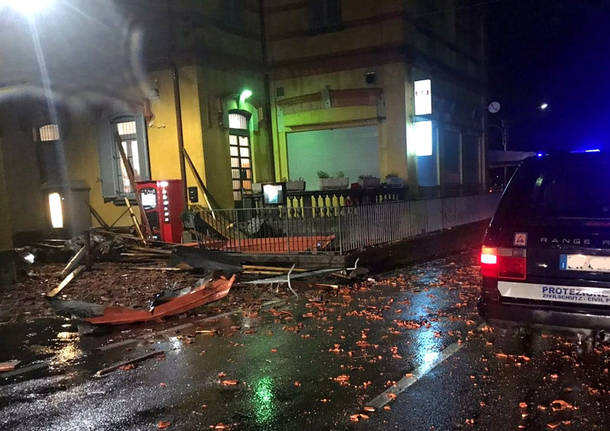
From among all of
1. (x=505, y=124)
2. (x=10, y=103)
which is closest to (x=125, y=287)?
(x=10, y=103)

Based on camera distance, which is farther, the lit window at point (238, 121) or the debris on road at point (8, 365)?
the lit window at point (238, 121)

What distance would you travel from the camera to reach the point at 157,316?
277 inches

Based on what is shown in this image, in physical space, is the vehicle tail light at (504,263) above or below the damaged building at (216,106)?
below

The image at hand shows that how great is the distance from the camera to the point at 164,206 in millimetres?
12680

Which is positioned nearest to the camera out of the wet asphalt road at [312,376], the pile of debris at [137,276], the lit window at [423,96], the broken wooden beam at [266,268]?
the wet asphalt road at [312,376]

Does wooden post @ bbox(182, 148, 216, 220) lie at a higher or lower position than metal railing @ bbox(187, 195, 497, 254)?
higher

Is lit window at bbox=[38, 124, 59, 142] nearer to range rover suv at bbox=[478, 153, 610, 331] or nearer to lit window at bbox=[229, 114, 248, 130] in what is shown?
lit window at bbox=[229, 114, 248, 130]

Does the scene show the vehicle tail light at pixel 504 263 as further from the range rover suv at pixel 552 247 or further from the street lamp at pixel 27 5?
the street lamp at pixel 27 5

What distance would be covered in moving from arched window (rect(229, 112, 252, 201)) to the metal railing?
7.51ft

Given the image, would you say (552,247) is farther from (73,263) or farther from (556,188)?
(73,263)

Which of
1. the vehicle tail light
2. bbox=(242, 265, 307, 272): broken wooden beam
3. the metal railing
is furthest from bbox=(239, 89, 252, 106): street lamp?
the vehicle tail light

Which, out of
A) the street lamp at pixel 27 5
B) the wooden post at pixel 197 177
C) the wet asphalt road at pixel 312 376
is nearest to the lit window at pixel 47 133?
the street lamp at pixel 27 5

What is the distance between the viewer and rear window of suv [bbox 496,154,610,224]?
446 centimetres

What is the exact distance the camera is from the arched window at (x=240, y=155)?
1502 centimetres
